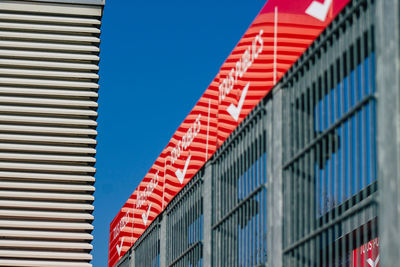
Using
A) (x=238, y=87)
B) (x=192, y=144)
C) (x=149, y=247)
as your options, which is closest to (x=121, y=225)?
(x=149, y=247)

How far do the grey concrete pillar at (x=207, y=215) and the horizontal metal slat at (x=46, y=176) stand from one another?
25.4 ft

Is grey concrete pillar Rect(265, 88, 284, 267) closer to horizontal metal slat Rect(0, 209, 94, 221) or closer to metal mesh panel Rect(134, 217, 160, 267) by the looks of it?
metal mesh panel Rect(134, 217, 160, 267)

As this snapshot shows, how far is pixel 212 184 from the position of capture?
13555mm

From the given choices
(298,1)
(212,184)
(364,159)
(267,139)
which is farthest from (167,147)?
(364,159)

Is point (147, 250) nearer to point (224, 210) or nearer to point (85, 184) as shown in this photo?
point (85, 184)

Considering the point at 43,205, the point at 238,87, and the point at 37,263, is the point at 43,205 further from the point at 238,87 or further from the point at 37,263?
the point at 238,87

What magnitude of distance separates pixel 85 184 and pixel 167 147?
494cm

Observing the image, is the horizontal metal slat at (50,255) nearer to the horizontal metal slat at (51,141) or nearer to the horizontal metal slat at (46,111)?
the horizontal metal slat at (51,141)

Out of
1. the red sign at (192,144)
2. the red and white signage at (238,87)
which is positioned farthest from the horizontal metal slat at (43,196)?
the red sign at (192,144)

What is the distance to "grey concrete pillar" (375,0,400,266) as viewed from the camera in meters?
7.62

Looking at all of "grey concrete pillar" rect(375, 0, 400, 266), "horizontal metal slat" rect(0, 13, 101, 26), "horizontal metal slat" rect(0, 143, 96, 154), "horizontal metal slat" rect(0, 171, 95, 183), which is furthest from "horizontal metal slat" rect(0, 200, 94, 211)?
"grey concrete pillar" rect(375, 0, 400, 266)

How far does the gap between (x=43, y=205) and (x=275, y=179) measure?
37.6ft

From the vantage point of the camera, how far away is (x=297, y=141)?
10320mm

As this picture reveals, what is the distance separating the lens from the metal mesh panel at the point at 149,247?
57.1 ft
